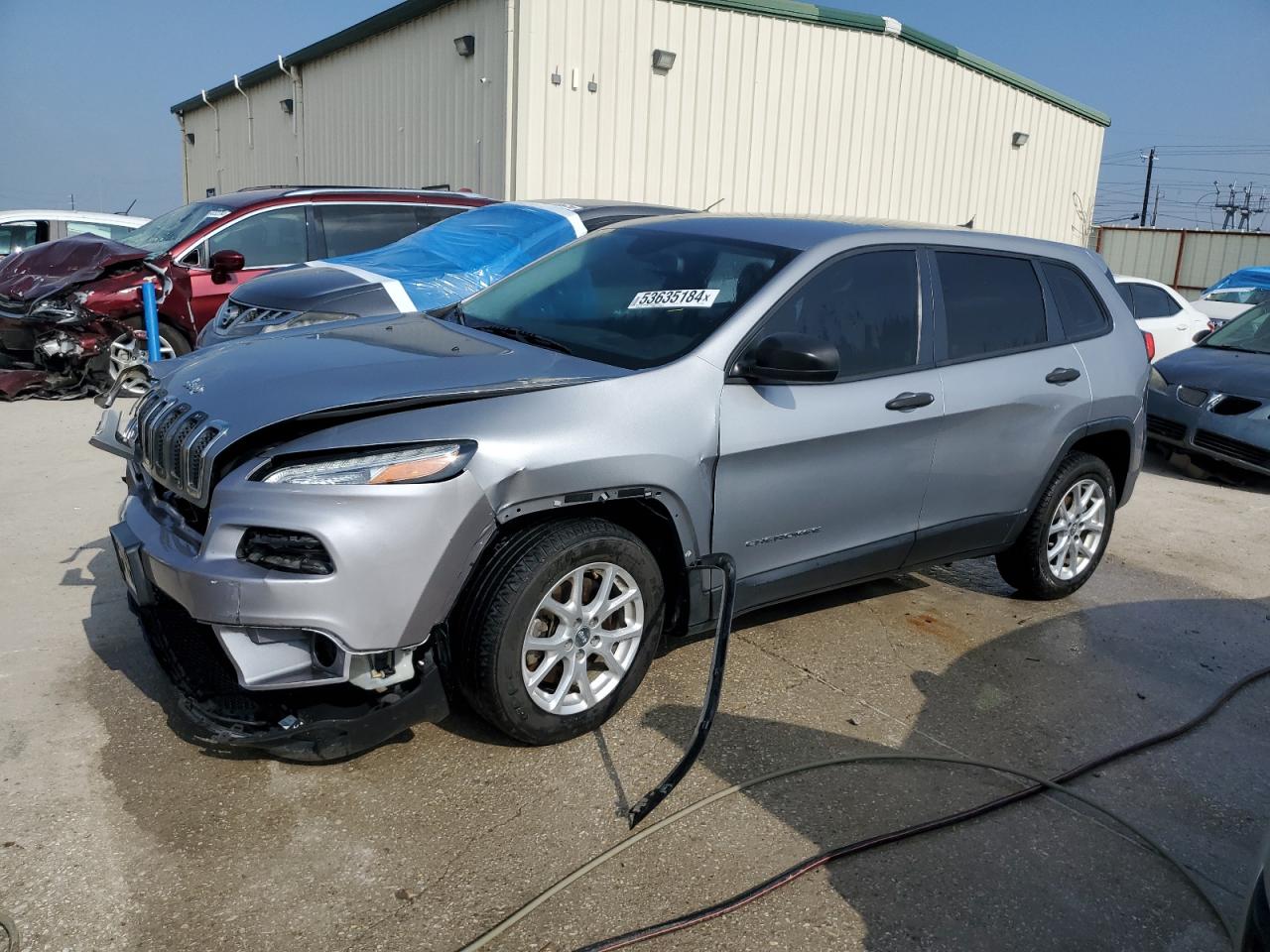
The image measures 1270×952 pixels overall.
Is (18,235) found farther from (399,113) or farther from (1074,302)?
(1074,302)

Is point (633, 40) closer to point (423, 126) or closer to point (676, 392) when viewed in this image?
point (423, 126)

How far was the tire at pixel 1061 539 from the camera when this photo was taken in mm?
5012

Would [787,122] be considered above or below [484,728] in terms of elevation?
above

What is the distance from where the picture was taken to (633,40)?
13711 mm

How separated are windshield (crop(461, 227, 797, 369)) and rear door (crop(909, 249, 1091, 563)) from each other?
0.95 metres

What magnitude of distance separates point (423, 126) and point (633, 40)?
3330mm

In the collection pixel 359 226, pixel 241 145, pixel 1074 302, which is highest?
pixel 241 145

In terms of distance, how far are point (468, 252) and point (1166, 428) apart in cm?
591

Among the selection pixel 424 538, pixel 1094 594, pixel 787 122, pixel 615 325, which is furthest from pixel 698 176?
pixel 424 538

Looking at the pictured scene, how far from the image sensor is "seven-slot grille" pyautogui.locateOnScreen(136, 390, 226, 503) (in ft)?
9.93

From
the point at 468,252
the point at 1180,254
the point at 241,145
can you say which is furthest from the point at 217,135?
the point at 1180,254

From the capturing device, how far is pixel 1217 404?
8.62 metres

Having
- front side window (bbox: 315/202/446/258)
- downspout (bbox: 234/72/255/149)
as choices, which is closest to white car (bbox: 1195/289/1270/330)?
front side window (bbox: 315/202/446/258)

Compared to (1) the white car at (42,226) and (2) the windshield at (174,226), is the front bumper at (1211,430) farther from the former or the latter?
(1) the white car at (42,226)
